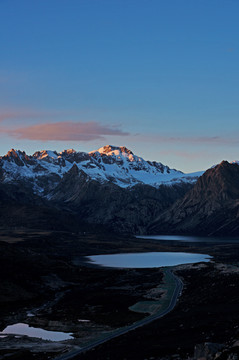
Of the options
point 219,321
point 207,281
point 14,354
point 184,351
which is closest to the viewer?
point 184,351

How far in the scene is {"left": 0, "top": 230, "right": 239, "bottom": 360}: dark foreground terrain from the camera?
212 feet

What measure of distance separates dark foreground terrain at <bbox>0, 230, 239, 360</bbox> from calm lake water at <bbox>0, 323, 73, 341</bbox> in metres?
2.24

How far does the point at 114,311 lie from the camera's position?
112562 mm

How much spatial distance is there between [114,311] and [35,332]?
25.2 m

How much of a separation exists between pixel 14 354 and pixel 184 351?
26.1m

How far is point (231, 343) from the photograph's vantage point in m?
55.2

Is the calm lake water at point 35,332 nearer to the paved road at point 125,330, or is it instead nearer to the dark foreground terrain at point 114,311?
the dark foreground terrain at point 114,311

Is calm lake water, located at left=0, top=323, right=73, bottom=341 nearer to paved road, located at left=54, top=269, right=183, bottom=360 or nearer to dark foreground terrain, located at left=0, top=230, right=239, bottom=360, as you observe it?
dark foreground terrain, located at left=0, top=230, right=239, bottom=360

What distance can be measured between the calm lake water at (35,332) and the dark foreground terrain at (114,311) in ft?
7.34

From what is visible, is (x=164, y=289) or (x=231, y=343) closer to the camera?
(x=231, y=343)

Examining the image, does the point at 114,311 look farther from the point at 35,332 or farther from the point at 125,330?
the point at 125,330

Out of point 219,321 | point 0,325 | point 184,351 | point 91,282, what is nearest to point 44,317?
point 0,325

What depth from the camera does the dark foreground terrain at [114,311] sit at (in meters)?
64.7

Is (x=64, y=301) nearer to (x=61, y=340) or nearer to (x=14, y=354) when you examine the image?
(x=61, y=340)
